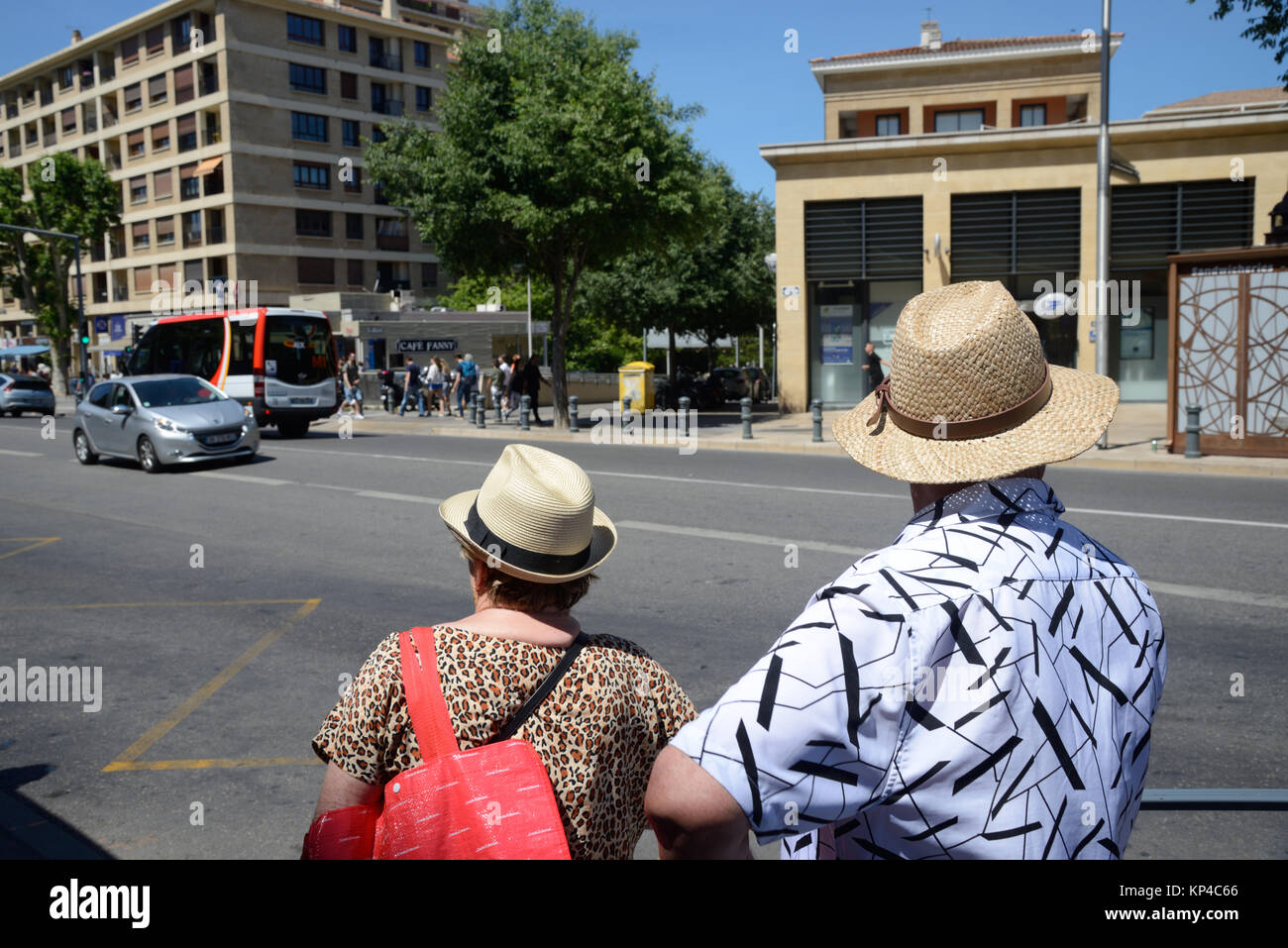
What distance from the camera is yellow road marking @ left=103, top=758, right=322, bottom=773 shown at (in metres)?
4.55

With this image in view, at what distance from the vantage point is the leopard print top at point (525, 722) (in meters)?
2.02

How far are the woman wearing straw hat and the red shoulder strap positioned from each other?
0.6 inches

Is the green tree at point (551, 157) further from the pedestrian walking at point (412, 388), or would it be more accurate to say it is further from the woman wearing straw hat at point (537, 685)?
the woman wearing straw hat at point (537, 685)

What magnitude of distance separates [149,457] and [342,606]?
1057 centimetres

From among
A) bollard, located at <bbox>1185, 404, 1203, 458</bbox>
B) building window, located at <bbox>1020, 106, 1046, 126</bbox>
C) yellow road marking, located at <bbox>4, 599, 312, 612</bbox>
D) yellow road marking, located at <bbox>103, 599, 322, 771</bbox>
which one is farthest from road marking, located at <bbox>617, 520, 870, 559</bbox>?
building window, located at <bbox>1020, 106, 1046, 126</bbox>

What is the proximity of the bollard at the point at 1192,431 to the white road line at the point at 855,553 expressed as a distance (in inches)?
318

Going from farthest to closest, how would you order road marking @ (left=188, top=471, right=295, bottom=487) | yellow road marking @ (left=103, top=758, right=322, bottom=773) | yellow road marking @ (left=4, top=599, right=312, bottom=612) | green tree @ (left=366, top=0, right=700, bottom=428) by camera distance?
green tree @ (left=366, top=0, right=700, bottom=428)
road marking @ (left=188, top=471, right=295, bottom=487)
yellow road marking @ (left=4, top=599, right=312, bottom=612)
yellow road marking @ (left=103, top=758, right=322, bottom=773)

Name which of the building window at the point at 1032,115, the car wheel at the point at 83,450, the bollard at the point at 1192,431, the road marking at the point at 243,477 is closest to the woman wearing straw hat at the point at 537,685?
the road marking at the point at 243,477

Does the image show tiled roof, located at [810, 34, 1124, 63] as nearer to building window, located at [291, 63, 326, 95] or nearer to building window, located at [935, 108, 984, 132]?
building window, located at [935, 108, 984, 132]

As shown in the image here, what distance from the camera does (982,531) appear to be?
1.59 meters

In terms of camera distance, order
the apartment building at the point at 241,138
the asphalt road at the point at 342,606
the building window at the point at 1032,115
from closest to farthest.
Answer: the asphalt road at the point at 342,606 → the building window at the point at 1032,115 → the apartment building at the point at 241,138

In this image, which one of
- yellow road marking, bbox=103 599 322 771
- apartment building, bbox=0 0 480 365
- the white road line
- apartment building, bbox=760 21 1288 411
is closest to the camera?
yellow road marking, bbox=103 599 322 771

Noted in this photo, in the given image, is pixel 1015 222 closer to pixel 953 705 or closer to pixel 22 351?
pixel 953 705
